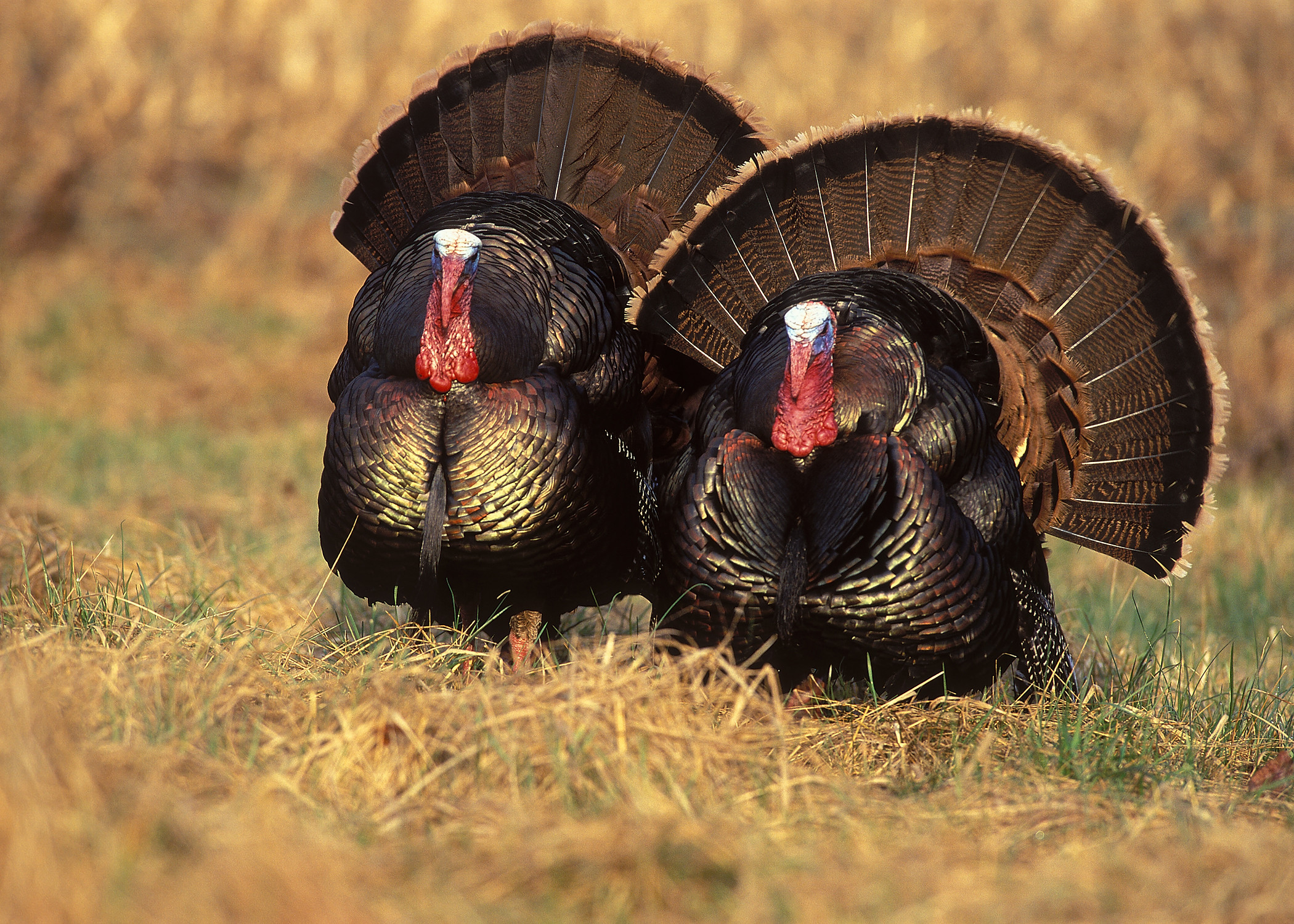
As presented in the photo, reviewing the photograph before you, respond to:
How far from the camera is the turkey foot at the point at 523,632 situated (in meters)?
3.71

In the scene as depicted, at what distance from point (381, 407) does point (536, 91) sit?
4.34 feet

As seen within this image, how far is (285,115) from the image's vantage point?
10211 mm

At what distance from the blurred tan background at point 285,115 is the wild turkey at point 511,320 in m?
4.10

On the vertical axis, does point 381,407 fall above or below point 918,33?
below

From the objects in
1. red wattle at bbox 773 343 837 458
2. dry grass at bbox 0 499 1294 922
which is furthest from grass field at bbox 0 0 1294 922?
red wattle at bbox 773 343 837 458

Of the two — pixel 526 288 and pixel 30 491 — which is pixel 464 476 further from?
pixel 30 491

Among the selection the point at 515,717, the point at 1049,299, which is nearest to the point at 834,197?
the point at 1049,299

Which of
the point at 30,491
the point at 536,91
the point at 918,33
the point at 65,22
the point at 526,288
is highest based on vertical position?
the point at 918,33

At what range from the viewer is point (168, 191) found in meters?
10.1

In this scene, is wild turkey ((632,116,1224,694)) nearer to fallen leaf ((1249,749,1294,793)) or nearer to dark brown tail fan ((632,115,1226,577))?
dark brown tail fan ((632,115,1226,577))

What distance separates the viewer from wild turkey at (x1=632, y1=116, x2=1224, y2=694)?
9.98ft

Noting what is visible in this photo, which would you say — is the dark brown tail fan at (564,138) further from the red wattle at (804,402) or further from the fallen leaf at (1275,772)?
the fallen leaf at (1275,772)

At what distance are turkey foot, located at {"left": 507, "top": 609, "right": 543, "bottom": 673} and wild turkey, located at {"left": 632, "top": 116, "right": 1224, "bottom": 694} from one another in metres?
0.50

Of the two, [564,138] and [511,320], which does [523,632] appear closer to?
[511,320]
